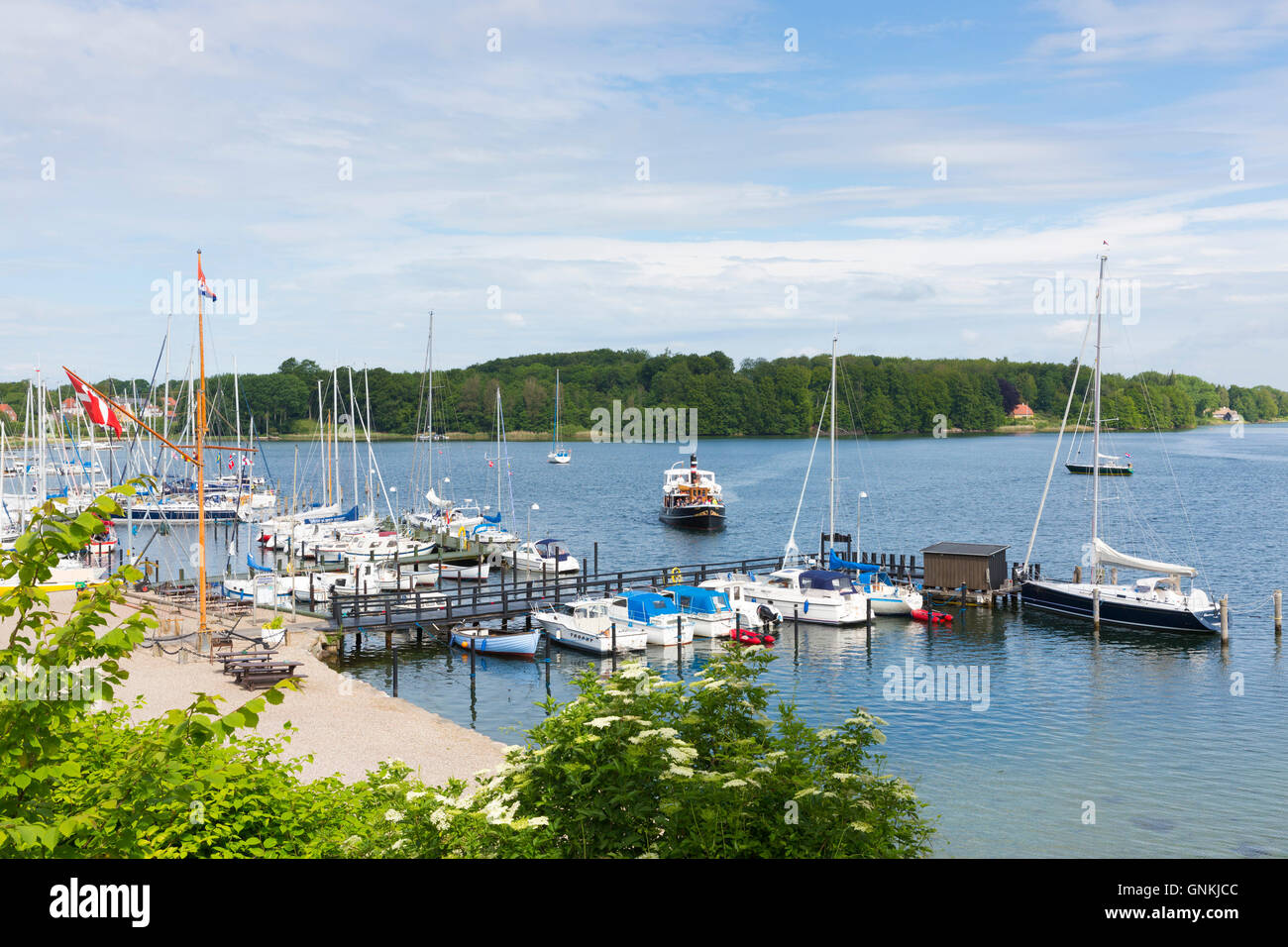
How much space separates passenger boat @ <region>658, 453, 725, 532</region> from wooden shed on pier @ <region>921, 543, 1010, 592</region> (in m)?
33.5

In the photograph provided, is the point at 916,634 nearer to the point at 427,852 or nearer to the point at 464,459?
the point at 427,852

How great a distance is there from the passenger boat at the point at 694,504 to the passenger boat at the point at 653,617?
41970mm

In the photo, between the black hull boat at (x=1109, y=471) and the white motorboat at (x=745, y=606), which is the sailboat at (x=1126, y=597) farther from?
the black hull boat at (x=1109, y=471)

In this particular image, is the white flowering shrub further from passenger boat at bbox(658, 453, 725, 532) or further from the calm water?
passenger boat at bbox(658, 453, 725, 532)

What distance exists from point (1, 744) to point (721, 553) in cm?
6558

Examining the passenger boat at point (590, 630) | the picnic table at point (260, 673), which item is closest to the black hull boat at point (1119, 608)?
the passenger boat at point (590, 630)

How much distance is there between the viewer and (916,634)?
147 ft

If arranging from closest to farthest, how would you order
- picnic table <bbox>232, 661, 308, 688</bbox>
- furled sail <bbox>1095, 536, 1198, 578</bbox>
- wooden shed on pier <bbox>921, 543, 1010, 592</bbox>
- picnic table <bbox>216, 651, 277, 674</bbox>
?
1. picnic table <bbox>232, 661, 308, 688</bbox>
2. picnic table <bbox>216, 651, 277, 674</bbox>
3. furled sail <bbox>1095, 536, 1198, 578</bbox>
4. wooden shed on pier <bbox>921, 543, 1010, 592</bbox>

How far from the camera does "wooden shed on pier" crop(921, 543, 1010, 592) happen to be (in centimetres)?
5033
